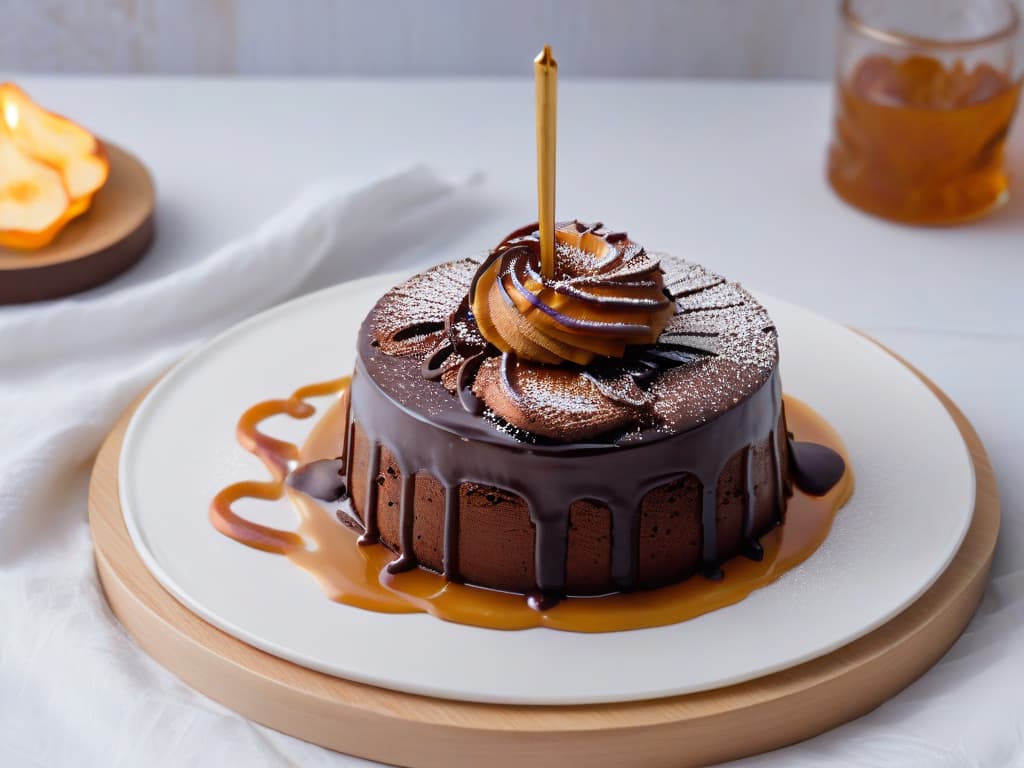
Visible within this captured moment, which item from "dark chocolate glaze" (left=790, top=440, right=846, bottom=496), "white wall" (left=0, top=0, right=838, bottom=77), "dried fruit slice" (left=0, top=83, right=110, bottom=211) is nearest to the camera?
"dark chocolate glaze" (left=790, top=440, right=846, bottom=496)

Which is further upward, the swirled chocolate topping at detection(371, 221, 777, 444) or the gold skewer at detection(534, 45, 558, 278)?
the gold skewer at detection(534, 45, 558, 278)

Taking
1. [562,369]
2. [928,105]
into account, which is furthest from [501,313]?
[928,105]

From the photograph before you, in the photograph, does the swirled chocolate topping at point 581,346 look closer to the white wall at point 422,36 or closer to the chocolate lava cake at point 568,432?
the chocolate lava cake at point 568,432

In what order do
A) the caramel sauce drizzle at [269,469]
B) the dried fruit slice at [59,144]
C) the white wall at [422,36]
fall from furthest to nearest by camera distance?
1. the white wall at [422,36]
2. the dried fruit slice at [59,144]
3. the caramel sauce drizzle at [269,469]

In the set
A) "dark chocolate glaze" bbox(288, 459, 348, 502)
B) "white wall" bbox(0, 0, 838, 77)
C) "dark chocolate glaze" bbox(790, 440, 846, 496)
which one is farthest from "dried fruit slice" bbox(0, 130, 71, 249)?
"dark chocolate glaze" bbox(790, 440, 846, 496)

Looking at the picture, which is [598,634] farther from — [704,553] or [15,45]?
[15,45]

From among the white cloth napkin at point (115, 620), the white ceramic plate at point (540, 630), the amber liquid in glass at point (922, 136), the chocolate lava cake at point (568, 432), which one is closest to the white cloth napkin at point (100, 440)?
the white cloth napkin at point (115, 620)

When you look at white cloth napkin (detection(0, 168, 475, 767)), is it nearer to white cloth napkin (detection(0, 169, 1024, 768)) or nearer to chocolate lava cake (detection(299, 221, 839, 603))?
white cloth napkin (detection(0, 169, 1024, 768))

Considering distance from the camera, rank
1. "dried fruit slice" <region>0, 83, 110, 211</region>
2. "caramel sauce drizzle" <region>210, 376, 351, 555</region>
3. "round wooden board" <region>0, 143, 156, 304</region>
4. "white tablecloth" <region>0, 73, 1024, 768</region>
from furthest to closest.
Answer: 1. "dried fruit slice" <region>0, 83, 110, 211</region>
2. "round wooden board" <region>0, 143, 156, 304</region>
3. "caramel sauce drizzle" <region>210, 376, 351, 555</region>
4. "white tablecloth" <region>0, 73, 1024, 768</region>

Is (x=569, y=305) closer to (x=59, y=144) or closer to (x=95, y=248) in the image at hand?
(x=95, y=248)
